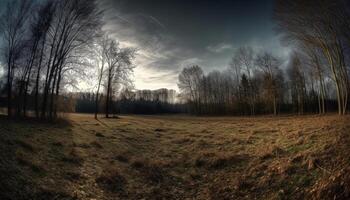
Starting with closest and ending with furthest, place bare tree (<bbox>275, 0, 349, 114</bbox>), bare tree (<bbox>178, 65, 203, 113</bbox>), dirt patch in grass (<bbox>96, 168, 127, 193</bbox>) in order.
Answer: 1. dirt patch in grass (<bbox>96, 168, 127, 193</bbox>)
2. bare tree (<bbox>275, 0, 349, 114</bbox>)
3. bare tree (<bbox>178, 65, 203, 113</bbox>)

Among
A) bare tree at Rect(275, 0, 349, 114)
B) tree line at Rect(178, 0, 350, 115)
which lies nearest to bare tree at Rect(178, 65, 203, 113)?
tree line at Rect(178, 0, 350, 115)

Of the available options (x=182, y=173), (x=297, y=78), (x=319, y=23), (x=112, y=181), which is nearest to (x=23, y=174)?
(x=112, y=181)

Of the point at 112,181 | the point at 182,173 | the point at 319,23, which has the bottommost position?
the point at 182,173

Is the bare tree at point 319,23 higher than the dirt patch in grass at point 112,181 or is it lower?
higher

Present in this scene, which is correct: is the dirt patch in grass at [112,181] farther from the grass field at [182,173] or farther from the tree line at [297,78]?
the tree line at [297,78]

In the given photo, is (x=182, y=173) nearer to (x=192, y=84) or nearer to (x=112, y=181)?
(x=112, y=181)

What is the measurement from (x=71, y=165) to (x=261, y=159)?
8.11m

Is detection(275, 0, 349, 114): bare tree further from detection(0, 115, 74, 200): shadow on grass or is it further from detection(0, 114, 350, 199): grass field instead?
detection(0, 115, 74, 200): shadow on grass

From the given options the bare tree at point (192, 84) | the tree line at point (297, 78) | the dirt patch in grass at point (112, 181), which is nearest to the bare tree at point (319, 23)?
the tree line at point (297, 78)

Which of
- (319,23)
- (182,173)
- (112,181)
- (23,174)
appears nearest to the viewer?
(23,174)

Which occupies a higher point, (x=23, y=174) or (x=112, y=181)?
(x=23, y=174)

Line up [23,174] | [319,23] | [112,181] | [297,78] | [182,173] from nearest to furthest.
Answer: [23,174]
[112,181]
[182,173]
[319,23]
[297,78]

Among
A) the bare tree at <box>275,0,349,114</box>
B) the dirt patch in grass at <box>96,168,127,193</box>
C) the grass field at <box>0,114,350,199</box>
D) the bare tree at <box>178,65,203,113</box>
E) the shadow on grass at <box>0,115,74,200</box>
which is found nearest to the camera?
the shadow on grass at <box>0,115,74,200</box>

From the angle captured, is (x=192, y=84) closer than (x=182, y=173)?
No
